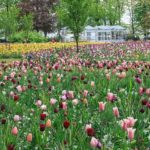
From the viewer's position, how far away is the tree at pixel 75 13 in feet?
84.9

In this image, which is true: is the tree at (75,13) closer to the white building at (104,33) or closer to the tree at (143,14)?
the tree at (143,14)

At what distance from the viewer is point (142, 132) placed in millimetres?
4844

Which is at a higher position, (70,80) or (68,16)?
(68,16)

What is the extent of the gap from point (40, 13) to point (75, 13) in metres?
44.9

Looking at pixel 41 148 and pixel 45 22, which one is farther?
pixel 45 22

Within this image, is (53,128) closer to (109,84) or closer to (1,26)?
(109,84)

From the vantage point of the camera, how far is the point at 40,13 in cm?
7038

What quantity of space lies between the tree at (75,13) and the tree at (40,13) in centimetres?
4326

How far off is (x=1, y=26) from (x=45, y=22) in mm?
34065

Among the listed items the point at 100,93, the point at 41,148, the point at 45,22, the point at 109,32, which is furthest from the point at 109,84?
the point at 109,32

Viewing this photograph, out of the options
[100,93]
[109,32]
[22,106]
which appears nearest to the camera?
[22,106]

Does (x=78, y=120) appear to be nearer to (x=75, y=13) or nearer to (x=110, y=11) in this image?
(x=75, y=13)

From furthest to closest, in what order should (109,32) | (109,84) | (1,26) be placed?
1. (109,32)
2. (1,26)
3. (109,84)

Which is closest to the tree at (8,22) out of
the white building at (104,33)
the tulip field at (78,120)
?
the tulip field at (78,120)
